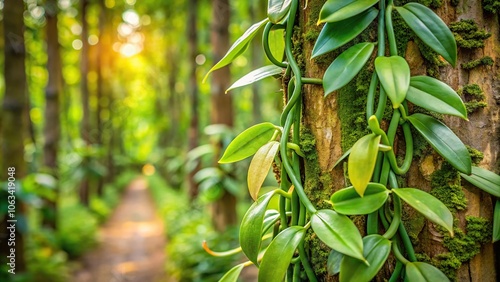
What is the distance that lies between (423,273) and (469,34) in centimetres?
38

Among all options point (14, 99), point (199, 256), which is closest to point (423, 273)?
point (199, 256)

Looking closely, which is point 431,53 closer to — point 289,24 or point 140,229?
point 289,24

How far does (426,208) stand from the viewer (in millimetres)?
527

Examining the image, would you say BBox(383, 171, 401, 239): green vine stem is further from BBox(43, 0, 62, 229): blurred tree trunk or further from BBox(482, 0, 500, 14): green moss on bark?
BBox(43, 0, 62, 229): blurred tree trunk

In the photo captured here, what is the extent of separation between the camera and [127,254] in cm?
556

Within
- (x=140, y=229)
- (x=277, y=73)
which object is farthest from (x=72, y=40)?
(x=277, y=73)

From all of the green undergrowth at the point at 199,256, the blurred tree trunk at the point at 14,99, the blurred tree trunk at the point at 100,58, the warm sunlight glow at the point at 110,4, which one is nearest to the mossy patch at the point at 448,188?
the green undergrowth at the point at 199,256

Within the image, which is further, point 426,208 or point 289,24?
point 289,24

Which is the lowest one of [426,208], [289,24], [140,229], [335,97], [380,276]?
[140,229]

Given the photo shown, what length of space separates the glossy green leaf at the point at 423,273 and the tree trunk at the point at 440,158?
0.04 m

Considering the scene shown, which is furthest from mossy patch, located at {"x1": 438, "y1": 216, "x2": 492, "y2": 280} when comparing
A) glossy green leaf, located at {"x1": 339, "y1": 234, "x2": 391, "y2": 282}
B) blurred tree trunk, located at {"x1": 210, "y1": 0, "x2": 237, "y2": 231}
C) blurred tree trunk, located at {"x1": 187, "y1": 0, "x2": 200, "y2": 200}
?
blurred tree trunk, located at {"x1": 187, "y1": 0, "x2": 200, "y2": 200}

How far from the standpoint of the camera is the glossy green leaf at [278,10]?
0.66 m

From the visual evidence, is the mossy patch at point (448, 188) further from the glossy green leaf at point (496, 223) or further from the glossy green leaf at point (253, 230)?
the glossy green leaf at point (253, 230)

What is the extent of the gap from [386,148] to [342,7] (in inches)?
8.7
